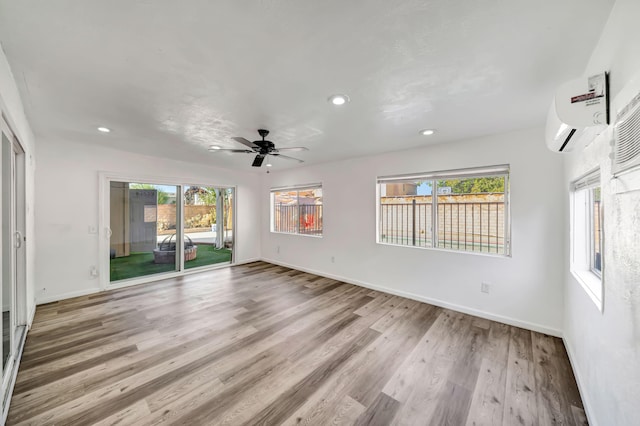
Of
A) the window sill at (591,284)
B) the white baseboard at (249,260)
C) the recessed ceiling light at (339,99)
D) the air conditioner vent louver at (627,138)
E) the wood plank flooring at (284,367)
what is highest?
the recessed ceiling light at (339,99)

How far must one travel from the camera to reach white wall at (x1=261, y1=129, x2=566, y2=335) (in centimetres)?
265

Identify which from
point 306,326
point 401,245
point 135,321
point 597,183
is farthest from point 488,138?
point 135,321

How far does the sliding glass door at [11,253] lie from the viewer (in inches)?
72.5

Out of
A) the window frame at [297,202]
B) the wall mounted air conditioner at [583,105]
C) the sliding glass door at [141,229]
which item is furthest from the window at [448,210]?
the sliding glass door at [141,229]

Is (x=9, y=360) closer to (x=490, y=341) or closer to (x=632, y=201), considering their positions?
(x=632, y=201)

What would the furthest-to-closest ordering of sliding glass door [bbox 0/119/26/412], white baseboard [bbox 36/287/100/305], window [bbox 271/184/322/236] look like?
1. window [bbox 271/184/322/236]
2. white baseboard [bbox 36/287/100/305]
3. sliding glass door [bbox 0/119/26/412]

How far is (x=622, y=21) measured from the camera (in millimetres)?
1090

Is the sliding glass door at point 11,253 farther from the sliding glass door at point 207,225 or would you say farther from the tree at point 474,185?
the tree at point 474,185

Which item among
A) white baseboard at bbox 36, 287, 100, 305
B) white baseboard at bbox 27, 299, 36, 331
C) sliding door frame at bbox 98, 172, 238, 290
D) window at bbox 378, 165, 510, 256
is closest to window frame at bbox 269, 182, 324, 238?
window at bbox 378, 165, 510, 256

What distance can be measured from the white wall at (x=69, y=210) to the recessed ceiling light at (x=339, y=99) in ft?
12.8

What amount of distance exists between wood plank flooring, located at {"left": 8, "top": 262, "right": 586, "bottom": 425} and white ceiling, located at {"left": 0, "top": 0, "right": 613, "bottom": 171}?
2.29 metres

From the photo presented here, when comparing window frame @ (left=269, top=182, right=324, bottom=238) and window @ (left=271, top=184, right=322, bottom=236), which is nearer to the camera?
window frame @ (left=269, top=182, right=324, bottom=238)

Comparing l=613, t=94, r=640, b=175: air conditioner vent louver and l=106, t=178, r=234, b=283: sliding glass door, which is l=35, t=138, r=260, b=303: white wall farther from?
l=613, t=94, r=640, b=175: air conditioner vent louver

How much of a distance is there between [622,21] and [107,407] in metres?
3.59
